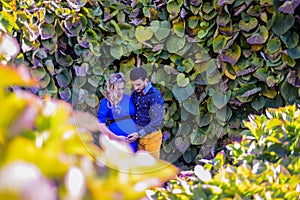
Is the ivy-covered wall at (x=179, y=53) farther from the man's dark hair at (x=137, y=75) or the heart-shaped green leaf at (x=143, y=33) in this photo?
the man's dark hair at (x=137, y=75)

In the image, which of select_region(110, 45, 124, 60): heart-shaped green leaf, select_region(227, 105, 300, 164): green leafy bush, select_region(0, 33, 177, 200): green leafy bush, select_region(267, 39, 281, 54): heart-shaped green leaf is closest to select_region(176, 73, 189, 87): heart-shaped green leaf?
select_region(110, 45, 124, 60): heart-shaped green leaf

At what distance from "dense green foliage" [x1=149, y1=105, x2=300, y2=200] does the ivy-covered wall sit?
118cm

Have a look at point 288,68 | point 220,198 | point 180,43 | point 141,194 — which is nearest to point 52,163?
point 141,194

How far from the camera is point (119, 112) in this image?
3271 millimetres

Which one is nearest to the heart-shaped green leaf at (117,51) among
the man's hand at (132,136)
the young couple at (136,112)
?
the young couple at (136,112)

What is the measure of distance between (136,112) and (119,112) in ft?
0.40

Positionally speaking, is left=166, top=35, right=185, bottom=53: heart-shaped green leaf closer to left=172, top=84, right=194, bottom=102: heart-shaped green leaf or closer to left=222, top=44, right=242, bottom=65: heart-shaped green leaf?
left=172, top=84, right=194, bottom=102: heart-shaped green leaf

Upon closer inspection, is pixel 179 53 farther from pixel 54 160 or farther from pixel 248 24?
pixel 54 160

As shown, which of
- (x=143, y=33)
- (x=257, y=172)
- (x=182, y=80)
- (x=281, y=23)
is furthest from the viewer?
(x=143, y=33)

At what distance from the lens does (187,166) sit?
3.62 metres

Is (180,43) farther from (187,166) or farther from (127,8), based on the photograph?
(187,166)

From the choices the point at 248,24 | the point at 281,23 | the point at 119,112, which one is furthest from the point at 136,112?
the point at 281,23

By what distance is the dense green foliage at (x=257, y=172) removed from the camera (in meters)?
1.32

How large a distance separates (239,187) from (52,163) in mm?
839
